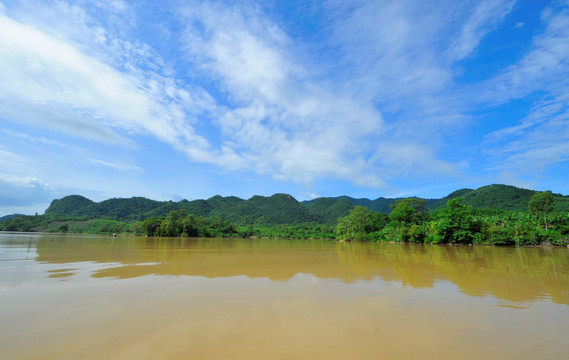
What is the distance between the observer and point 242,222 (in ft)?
398

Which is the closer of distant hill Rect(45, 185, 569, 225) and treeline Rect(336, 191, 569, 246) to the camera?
treeline Rect(336, 191, 569, 246)

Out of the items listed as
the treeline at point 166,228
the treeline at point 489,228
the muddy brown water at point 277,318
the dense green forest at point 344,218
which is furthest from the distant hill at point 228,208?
the muddy brown water at point 277,318

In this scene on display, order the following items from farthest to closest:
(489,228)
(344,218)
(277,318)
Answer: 1. (344,218)
2. (489,228)
3. (277,318)

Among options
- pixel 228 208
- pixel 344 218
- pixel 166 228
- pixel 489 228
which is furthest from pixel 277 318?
pixel 228 208

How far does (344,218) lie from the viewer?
2574 inches

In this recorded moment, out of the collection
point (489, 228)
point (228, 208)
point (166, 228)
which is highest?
point (228, 208)

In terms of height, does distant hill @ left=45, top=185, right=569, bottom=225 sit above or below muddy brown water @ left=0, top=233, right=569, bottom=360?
above

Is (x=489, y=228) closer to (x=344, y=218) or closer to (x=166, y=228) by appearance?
(x=344, y=218)

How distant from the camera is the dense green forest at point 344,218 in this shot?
1404 inches

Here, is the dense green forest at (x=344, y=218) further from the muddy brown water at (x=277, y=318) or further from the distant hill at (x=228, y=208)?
the muddy brown water at (x=277, y=318)

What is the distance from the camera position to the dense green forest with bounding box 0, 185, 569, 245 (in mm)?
35656

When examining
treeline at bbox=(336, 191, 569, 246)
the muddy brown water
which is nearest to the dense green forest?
treeline at bbox=(336, 191, 569, 246)

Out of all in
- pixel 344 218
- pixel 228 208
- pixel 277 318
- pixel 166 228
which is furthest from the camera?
pixel 228 208

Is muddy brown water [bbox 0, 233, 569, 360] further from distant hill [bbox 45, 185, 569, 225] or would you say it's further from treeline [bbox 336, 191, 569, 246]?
distant hill [bbox 45, 185, 569, 225]
